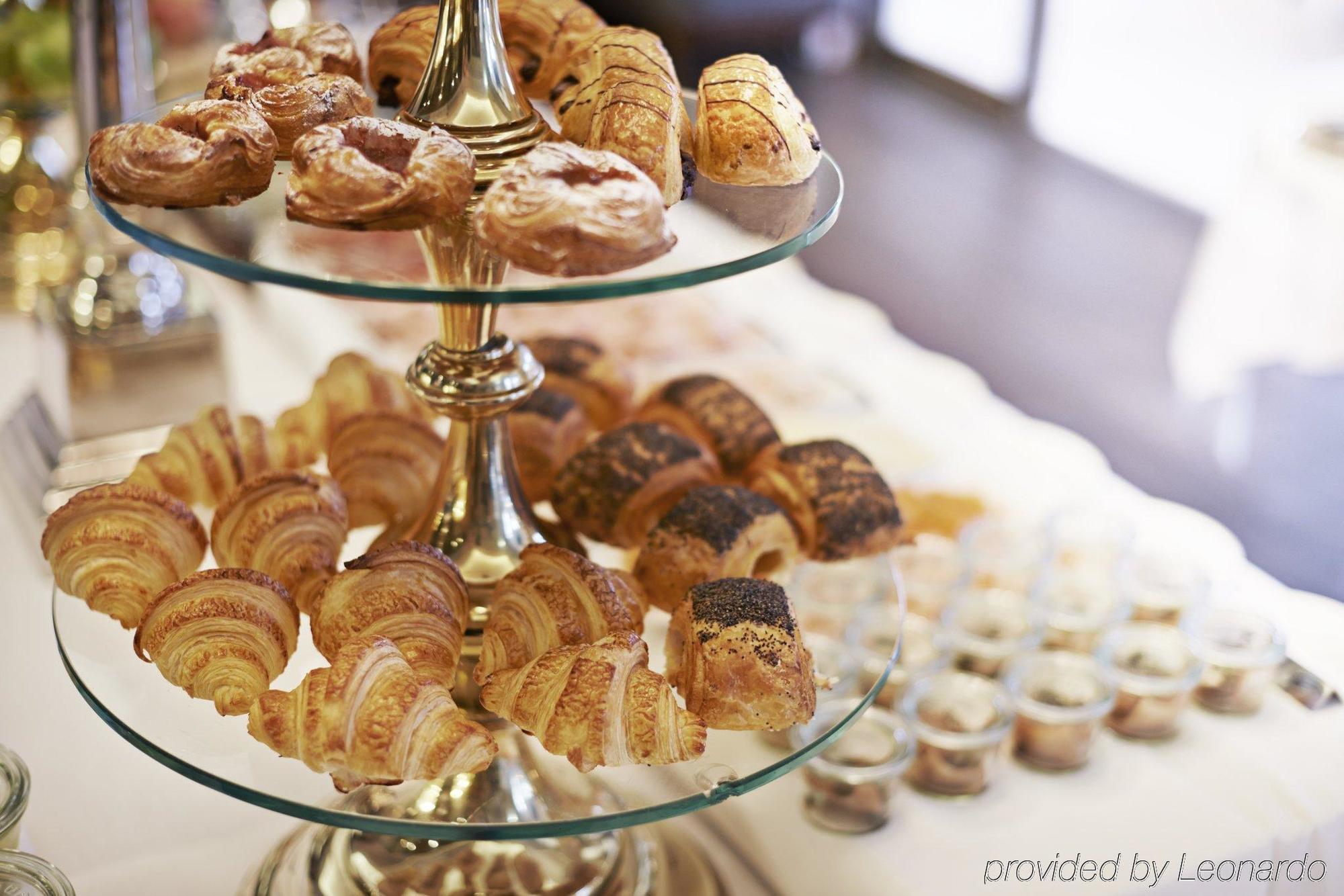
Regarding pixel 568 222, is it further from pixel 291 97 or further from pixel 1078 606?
pixel 1078 606

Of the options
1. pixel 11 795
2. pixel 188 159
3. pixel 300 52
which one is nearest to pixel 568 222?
pixel 188 159

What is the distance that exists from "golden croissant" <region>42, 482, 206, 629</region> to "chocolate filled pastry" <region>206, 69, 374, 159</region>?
0.26 metres

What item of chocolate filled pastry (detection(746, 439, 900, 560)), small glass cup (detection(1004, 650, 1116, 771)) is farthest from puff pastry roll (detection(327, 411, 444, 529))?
small glass cup (detection(1004, 650, 1116, 771))

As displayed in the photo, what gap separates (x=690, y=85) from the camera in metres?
4.15

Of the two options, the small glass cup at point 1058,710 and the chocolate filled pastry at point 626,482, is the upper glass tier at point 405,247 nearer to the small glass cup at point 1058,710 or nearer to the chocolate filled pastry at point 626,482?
the chocolate filled pastry at point 626,482

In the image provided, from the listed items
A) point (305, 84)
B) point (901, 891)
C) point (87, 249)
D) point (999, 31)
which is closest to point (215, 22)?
point (87, 249)

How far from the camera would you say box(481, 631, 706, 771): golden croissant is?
28.0 inches

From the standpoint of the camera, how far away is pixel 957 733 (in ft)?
3.07

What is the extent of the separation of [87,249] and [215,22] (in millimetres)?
953

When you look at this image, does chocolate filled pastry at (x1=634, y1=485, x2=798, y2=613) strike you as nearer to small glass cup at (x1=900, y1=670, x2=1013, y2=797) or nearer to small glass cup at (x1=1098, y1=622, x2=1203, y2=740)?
small glass cup at (x1=900, y1=670, x2=1013, y2=797)

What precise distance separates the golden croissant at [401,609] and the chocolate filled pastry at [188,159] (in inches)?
9.0

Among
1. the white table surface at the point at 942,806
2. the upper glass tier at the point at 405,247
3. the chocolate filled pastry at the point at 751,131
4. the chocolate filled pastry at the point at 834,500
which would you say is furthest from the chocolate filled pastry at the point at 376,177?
the white table surface at the point at 942,806

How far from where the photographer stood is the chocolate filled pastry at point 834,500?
0.96 meters

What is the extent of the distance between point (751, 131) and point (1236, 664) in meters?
0.56
